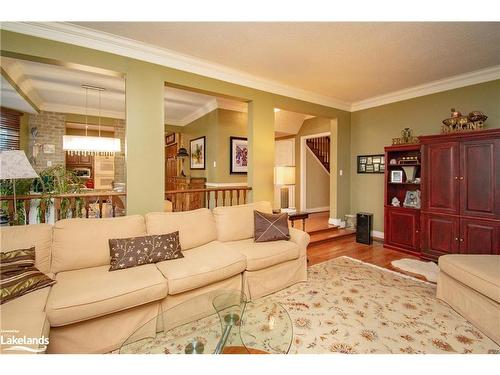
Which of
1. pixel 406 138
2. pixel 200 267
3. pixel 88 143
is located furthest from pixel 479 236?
pixel 88 143

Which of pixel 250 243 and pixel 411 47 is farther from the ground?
pixel 411 47

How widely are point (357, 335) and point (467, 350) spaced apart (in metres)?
0.77

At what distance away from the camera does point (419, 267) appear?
344 centimetres

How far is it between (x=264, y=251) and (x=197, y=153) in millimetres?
3852

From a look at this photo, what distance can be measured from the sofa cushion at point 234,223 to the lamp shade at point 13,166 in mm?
1867

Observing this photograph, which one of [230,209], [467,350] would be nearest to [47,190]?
[230,209]

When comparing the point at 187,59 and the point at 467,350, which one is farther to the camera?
the point at 187,59

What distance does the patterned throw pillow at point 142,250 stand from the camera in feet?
7.16

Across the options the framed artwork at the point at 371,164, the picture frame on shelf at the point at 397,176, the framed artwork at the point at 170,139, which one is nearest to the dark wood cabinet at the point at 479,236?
the picture frame on shelf at the point at 397,176

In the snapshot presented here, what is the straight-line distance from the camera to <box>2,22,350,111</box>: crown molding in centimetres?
246

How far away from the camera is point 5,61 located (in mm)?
3215

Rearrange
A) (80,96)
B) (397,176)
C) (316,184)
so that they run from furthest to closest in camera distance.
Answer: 1. (316,184)
2. (80,96)
3. (397,176)

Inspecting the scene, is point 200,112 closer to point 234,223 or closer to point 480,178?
point 234,223
